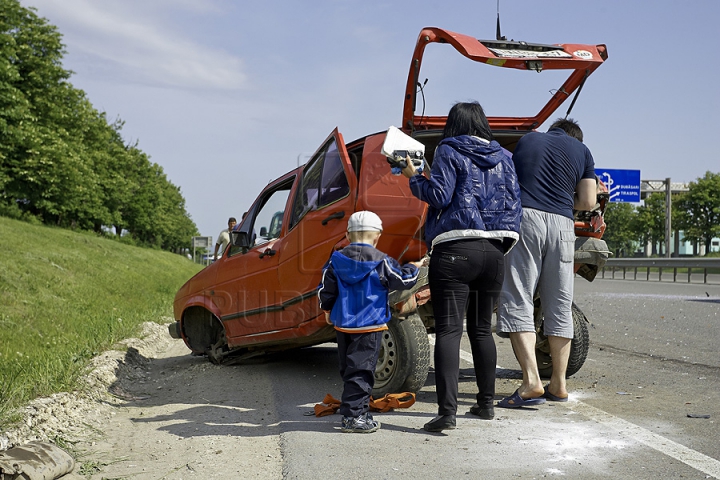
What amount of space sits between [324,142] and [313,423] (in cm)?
230

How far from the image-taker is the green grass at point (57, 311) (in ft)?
19.7

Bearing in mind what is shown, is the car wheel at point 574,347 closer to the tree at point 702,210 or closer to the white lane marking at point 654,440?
the white lane marking at point 654,440

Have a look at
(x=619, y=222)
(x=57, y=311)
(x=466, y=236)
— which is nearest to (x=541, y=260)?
(x=466, y=236)

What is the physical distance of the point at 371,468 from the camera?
11.8 ft

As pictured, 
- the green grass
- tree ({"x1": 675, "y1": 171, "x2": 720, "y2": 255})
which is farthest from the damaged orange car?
tree ({"x1": 675, "y1": 171, "x2": 720, "y2": 255})

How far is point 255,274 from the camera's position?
6.64 meters

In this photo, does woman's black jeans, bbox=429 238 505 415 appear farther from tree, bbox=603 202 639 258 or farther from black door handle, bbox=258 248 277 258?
tree, bbox=603 202 639 258

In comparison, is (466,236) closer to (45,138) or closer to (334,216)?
(334,216)

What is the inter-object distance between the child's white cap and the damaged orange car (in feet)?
1.72

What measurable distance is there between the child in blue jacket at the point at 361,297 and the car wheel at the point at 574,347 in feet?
6.28

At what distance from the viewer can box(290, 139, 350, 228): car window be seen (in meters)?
5.59

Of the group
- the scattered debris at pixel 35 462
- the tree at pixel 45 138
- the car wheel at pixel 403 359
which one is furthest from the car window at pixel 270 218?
the tree at pixel 45 138

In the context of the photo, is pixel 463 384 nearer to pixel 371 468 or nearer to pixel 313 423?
pixel 313 423

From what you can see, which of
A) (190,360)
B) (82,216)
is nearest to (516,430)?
(190,360)
